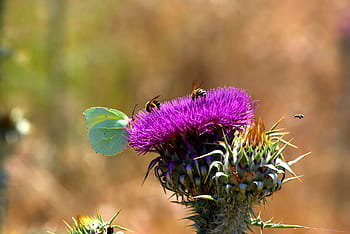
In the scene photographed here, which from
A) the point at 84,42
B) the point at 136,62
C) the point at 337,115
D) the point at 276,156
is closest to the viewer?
the point at 276,156

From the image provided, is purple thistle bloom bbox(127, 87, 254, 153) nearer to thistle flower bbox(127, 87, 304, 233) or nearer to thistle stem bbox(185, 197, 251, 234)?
thistle flower bbox(127, 87, 304, 233)

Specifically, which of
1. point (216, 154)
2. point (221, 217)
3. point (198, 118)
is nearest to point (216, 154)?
point (216, 154)

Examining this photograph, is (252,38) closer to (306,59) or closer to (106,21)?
(306,59)

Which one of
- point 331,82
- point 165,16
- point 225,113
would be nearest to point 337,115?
point 331,82

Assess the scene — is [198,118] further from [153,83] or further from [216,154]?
[153,83]

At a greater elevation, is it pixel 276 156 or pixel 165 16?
pixel 165 16

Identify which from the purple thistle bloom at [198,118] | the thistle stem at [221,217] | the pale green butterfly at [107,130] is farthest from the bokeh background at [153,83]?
the purple thistle bloom at [198,118]

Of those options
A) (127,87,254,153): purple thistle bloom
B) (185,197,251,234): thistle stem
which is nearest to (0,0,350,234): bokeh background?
(185,197,251,234): thistle stem
